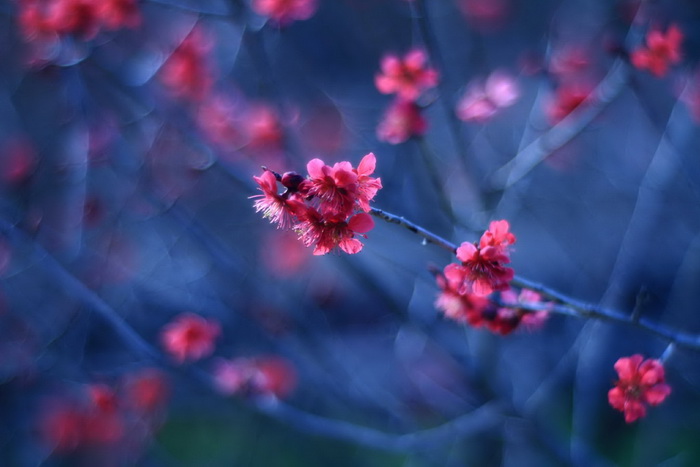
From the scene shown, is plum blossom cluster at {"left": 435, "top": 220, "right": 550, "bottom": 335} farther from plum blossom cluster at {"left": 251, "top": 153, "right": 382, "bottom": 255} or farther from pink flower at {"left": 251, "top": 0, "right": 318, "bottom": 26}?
pink flower at {"left": 251, "top": 0, "right": 318, "bottom": 26}

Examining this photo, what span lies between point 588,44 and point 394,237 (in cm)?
164

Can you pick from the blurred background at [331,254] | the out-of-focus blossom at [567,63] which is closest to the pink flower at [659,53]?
the blurred background at [331,254]

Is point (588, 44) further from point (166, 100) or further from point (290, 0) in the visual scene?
point (166, 100)

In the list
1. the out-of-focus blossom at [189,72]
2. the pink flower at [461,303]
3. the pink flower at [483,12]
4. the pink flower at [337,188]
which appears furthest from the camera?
the pink flower at [483,12]

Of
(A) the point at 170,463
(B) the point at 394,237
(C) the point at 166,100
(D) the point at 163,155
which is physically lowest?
(A) the point at 170,463

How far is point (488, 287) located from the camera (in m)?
1.04

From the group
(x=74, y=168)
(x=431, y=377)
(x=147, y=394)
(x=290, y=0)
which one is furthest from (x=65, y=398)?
(x=290, y=0)

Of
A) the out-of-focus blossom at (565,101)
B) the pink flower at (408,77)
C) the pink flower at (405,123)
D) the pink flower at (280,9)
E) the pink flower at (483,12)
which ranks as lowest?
the pink flower at (405,123)

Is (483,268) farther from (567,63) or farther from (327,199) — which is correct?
(567,63)

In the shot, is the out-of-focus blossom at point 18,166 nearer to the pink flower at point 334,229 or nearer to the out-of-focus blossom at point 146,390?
the out-of-focus blossom at point 146,390

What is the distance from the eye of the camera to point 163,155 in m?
3.16

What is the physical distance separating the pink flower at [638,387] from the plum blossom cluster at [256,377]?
1.28 m

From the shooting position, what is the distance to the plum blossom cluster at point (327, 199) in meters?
0.95

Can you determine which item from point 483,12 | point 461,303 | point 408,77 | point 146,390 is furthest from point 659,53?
point 146,390
